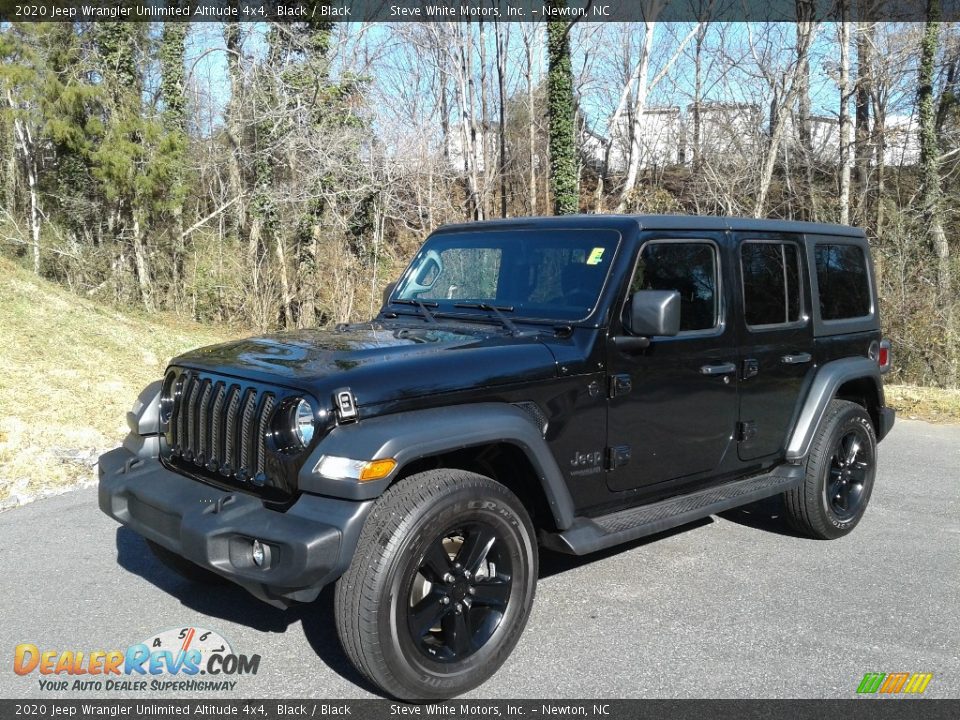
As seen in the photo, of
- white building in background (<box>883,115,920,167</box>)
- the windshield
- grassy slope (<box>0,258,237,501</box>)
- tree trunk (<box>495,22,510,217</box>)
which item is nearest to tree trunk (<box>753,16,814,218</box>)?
white building in background (<box>883,115,920,167</box>)

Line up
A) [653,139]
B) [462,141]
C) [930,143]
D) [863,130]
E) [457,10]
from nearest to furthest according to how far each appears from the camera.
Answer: [930,143] → [863,130] → [457,10] → [462,141] → [653,139]

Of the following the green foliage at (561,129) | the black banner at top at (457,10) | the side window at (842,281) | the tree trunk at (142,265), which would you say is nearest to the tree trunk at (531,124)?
the black banner at top at (457,10)

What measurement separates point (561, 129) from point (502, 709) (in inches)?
741

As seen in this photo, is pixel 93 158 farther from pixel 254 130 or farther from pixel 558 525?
pixel 558 525

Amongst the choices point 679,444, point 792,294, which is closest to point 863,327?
point 792,294

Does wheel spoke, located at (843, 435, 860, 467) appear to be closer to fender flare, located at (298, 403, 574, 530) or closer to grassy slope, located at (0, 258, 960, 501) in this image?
fender flare, located at (298, 403, 574, 530)

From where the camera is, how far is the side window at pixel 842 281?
213 inches

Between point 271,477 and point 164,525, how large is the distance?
561 mm

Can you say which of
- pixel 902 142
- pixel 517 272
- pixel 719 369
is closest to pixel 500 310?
pixel 517 272

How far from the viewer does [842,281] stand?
18.3ft

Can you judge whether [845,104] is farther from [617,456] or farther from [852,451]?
[617,456]

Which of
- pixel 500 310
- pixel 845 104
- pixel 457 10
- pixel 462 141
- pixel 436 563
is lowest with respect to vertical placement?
pixel 436 563

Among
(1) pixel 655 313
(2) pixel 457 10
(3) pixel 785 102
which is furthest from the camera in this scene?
(2) pixel 457 10

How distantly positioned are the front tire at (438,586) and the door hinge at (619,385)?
803 millimetres
